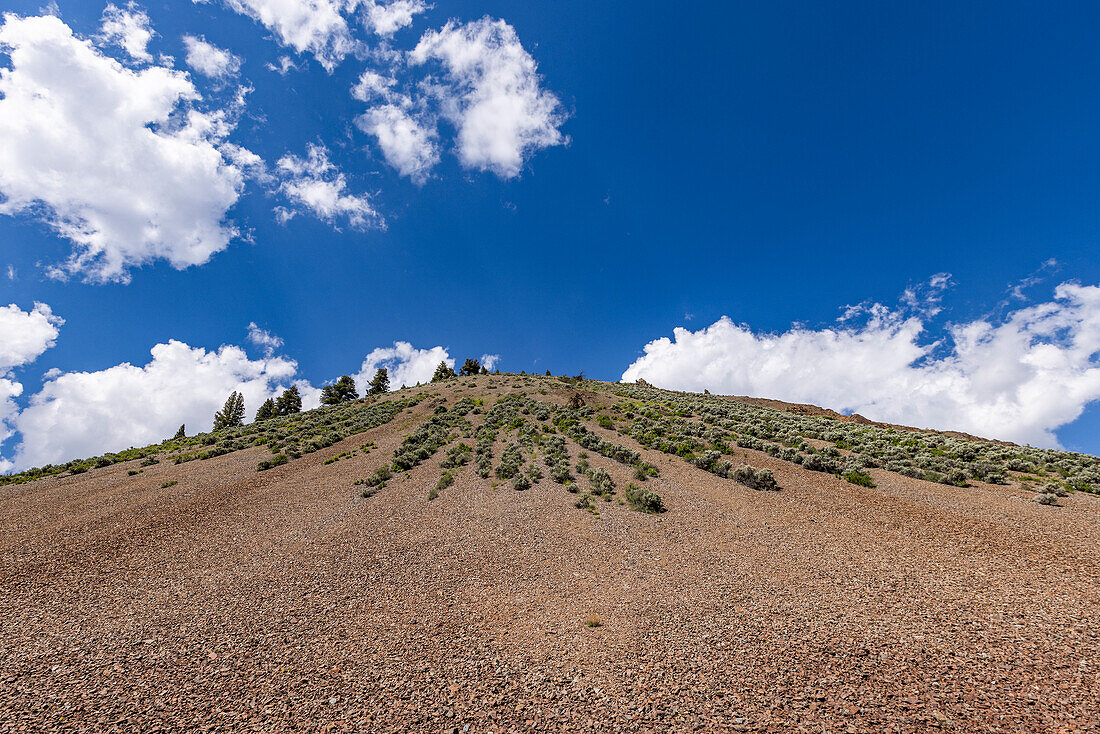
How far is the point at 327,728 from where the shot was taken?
6.28m

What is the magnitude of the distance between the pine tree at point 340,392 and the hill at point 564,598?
4586 cm

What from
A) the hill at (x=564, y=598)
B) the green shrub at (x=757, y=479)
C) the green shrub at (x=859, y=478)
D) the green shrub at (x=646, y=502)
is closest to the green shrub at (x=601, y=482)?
the hill at (x=564, y=598)

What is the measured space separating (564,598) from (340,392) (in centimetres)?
6789

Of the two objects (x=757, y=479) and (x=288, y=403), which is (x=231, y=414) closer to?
(x=288, y=403)

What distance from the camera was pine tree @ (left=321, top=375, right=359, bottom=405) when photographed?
215 feet

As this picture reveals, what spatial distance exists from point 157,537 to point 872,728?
21.5 m

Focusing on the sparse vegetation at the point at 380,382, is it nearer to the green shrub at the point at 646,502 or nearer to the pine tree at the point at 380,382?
the pine tree at the point at 380,382

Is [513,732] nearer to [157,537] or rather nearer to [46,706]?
[46,706]

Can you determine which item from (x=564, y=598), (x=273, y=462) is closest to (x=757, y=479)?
(x=564, y=598)

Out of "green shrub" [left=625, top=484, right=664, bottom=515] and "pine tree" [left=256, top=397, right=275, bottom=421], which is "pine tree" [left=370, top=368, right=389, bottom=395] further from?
"green shrub" [left=625, top=484, right=664, bottom=515]

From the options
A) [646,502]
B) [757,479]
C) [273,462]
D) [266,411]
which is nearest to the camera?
[646,502]

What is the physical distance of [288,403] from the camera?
65.8 meters

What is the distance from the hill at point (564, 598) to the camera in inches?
254

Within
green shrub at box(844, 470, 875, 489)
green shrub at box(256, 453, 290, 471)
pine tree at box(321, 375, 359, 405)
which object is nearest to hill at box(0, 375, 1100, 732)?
green shrub at box(844, 470, 875, 489)
